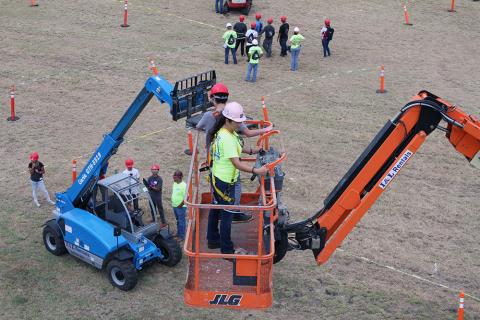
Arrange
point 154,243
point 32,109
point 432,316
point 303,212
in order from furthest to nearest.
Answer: point 32,109 → point 303,212 → point 154,243 → point 432,316

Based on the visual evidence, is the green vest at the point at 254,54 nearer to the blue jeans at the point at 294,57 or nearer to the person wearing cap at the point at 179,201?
the blue jeans at the point at 294,57

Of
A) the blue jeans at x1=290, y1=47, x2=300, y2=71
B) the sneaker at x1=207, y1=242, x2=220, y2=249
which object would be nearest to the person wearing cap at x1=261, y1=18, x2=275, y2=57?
the blue jeans at x1=290, y1=47, x2=300, y2=71

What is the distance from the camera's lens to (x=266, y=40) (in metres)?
29.1

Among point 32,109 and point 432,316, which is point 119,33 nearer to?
point 32,109

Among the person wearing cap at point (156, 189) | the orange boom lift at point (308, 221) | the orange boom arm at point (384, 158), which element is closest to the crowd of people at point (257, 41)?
the person wearing cap at point (156, 189)

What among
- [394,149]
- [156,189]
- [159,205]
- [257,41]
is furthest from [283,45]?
[394,149]

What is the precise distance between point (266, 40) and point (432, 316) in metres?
17.2

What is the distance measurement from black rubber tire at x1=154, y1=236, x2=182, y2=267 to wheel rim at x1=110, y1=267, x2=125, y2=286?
1134 mm

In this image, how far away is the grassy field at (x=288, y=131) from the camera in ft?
49.0

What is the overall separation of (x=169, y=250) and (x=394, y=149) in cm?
653

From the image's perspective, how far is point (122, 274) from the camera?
14.9 m

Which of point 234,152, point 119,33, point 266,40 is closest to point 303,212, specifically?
point 234,152

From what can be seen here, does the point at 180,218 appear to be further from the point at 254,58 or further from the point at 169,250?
the point at 254,58

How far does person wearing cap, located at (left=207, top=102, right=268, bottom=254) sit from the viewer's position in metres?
10.0
